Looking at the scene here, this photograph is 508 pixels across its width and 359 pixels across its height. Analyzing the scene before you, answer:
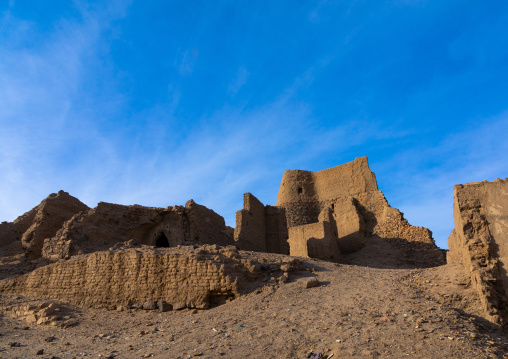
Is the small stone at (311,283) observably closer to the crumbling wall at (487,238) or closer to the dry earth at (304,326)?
the dry earth at (304,326)

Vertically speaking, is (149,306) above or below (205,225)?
below

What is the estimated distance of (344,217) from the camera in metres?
24.0

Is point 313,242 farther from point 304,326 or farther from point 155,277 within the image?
point 304,326

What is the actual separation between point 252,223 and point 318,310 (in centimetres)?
1306

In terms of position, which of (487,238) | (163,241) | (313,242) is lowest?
(487,238)

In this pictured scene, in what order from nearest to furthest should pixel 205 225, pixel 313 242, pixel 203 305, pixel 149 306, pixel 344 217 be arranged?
1. pixel 203 305
2. pixel 149 306
3. pixel 313 242
4. pixel 205 225
5. pixel 344 217

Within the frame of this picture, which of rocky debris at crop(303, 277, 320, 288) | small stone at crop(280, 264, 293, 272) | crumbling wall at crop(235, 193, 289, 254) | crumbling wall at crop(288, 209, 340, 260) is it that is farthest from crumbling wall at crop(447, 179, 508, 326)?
crumbling wall at crop(235, 193, 289, 254)

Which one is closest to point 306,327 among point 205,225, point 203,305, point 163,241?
point 203,305

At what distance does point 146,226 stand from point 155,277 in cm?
826

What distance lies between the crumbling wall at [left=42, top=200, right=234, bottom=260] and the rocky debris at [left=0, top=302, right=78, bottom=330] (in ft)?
13.7

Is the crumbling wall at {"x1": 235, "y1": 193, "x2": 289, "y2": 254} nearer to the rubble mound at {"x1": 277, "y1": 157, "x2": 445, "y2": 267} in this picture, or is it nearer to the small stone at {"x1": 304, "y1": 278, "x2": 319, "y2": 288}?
the rubble mound at {"x1": 277, "y1": 157, "x2": 445, "y2": 267}

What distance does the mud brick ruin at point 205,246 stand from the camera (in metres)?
6.62

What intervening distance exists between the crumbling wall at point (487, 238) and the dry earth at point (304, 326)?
0.36 metres

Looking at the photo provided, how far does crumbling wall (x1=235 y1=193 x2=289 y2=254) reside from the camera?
18.6 metres
